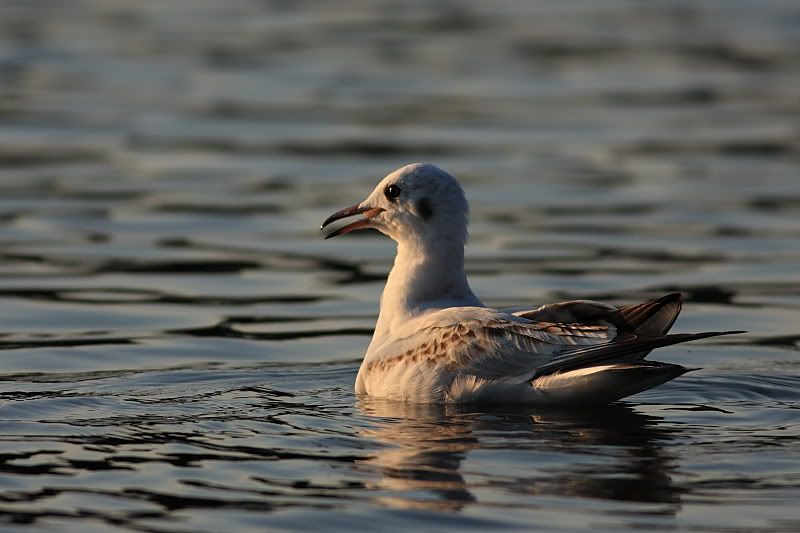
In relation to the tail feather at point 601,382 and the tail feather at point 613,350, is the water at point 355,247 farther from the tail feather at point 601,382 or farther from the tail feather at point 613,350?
the tail feather at point 613,350

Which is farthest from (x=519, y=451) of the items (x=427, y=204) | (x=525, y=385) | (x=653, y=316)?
(x=427, y=204)

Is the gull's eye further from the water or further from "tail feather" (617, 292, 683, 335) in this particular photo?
"tail feather" (617, 292, 683, 335)

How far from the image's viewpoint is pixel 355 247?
54.6ft

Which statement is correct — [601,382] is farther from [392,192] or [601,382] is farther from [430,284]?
[392,192]

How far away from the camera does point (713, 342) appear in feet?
42.3

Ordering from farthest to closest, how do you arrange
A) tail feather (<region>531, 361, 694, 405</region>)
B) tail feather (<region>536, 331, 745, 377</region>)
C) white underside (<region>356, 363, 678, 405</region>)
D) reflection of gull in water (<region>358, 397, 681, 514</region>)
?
white underside (<region>356, 363, 678, 405</region>) < tail feather (<region>531, 361, 694, 405</region>) < tail feather (<region>536, 331, 745, 377</region>) < reflection of gull in water (<region>358, 397, 681, 514</region>)

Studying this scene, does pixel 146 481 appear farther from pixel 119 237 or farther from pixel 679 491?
pixel 119 237

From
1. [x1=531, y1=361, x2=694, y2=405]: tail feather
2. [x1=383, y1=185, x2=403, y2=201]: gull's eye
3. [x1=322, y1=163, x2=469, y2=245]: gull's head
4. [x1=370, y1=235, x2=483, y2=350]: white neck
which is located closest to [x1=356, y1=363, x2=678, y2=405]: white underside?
[x1=531, y1=361, x2=694, y2=405]: tail feather

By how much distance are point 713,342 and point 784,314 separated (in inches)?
40.8

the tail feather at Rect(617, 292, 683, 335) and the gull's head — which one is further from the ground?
the gull's head

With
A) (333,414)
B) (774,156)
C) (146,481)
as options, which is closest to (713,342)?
(333,414)

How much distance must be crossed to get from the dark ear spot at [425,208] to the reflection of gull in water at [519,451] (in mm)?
1264

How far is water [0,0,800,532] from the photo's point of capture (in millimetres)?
8438

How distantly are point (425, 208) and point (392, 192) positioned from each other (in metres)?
0.25
